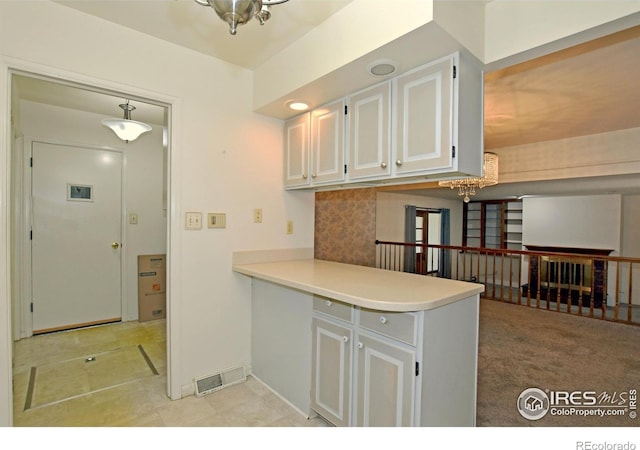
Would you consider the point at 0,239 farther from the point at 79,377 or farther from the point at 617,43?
the point at 617,43

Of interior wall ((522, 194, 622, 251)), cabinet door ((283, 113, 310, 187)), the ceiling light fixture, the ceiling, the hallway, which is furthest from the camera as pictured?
interior wall ((522, 194, 622, 251))

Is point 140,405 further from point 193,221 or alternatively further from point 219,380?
point 193,221

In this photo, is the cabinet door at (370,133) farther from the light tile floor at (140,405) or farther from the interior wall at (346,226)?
the interior wall at (346,226)

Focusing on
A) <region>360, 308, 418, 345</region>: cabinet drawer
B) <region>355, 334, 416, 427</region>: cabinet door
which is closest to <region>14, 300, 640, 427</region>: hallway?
<region>355, 334, 416, 427</region>: cabinet door

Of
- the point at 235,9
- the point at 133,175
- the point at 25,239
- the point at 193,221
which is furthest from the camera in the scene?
the point at 133,175

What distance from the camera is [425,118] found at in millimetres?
1677

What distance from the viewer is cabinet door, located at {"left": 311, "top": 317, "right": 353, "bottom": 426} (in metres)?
1.70

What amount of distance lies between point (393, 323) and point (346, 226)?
3456mm

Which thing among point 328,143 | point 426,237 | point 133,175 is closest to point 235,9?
point 328,143

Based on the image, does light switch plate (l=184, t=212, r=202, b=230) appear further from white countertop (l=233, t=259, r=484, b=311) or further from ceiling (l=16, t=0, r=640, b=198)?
ceiling (l=16, t=0, r=640, b=198)

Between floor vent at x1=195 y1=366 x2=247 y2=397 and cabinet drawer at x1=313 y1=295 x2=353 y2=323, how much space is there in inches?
38.3
